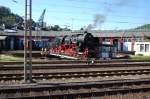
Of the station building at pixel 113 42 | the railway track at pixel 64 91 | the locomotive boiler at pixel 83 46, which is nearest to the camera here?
the railway track at pixel 64 91

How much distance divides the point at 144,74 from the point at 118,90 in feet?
31.4

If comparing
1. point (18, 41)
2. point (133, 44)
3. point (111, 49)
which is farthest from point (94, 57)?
point (18, 41)

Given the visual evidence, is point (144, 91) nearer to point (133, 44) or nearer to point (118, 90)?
point (118, 90)

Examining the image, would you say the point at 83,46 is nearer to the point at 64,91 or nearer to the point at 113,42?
the point at 64,91

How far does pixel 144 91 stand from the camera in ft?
51.3

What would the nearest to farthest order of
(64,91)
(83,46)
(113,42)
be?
(64,91)
(83,46)
(113,42)

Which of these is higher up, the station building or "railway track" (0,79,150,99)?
the station building

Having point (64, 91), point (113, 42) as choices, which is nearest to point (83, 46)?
point (64, 91)

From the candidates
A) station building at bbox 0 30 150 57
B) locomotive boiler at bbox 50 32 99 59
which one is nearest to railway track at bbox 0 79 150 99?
locomotive boiler at bbox 50 32 99 59

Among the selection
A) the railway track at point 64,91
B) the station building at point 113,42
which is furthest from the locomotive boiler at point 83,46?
the railway track at point 64,91

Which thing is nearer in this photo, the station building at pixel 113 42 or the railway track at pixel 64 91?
the railway track at pixel 64 91

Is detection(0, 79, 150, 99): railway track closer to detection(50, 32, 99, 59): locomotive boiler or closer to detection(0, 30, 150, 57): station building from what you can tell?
detection(50, 32, 99, 59): locomotive boiler

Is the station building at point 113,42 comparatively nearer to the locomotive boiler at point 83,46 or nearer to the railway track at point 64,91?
the locomotive boiler at point 83,46

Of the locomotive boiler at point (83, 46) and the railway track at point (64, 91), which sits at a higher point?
the locomotive boiler at point (83, 46)
